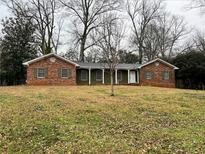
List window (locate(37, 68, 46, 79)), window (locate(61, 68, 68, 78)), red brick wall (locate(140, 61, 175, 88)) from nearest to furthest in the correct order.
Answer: window (locate(37, 68, 46, 79))
window (locate(61, 68, 68, 78))
red brick wall (locate(140, 61, 175, 88))

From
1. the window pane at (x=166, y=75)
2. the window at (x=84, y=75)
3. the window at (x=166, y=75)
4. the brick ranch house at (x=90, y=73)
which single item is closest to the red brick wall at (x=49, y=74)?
the brick ranch house at (x=90, y=73)

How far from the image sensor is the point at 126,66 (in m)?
44.0

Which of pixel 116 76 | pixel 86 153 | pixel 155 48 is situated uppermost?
pixel 155 48

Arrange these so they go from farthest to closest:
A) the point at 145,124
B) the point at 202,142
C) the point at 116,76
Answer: the point at 116,76, the point at 145,124, the point at 202,142

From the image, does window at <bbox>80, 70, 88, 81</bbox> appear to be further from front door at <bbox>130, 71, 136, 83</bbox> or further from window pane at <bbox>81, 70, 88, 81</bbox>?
front door at <bbox>130, 71, 136, 83</bbox>

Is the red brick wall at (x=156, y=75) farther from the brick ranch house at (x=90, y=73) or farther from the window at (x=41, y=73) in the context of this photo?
the window at (x=41, y=73)

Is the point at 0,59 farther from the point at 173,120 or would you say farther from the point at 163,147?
the point at 163,147

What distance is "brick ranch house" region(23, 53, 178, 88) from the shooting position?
37.7 metres

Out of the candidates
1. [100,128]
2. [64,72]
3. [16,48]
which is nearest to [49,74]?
[64,72]

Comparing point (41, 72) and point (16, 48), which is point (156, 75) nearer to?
point (41, 72)

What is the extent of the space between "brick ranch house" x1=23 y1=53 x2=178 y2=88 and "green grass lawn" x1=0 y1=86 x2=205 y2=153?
1994 centimetres

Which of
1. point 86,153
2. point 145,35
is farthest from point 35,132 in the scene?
point 145,35

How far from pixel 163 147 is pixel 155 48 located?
51363 mm

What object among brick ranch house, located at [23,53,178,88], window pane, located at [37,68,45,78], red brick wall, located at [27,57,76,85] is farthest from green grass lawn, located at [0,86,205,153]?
brick ranch house, located at [23,53,178,88]
